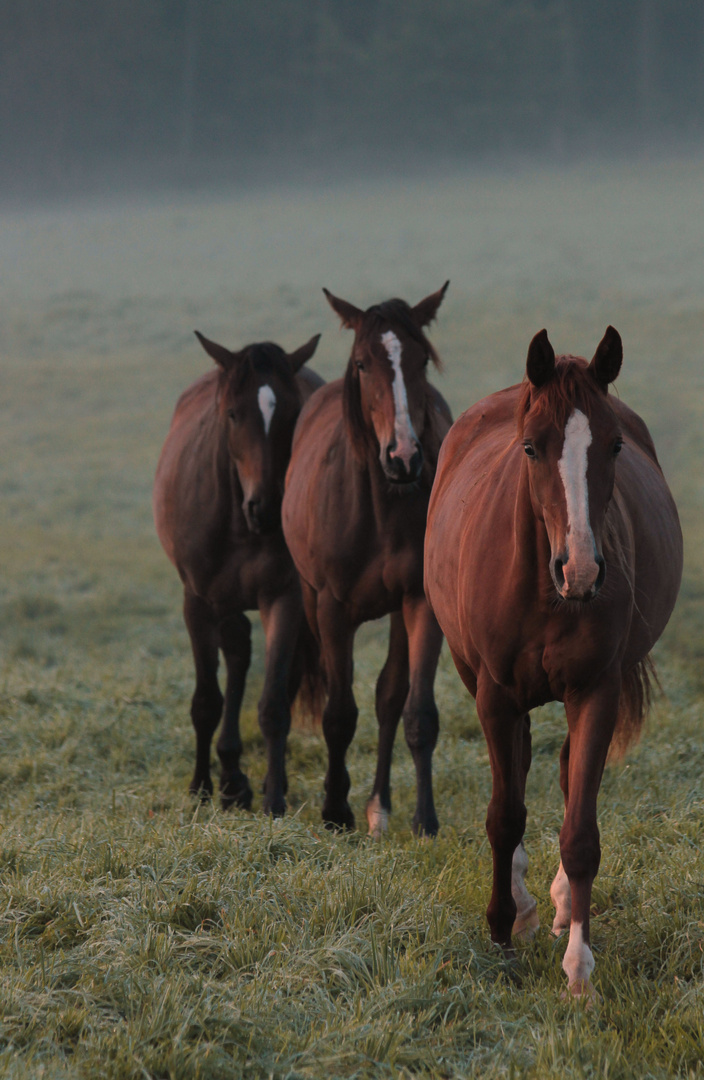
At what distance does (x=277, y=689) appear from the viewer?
6012 millimetres

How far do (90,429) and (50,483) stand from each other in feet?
8.72

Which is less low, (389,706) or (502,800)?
(502,800)

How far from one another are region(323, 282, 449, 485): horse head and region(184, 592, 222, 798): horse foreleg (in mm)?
1767

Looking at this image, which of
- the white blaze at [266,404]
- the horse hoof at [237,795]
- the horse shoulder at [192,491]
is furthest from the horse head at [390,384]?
the horse hoof at [237,795]

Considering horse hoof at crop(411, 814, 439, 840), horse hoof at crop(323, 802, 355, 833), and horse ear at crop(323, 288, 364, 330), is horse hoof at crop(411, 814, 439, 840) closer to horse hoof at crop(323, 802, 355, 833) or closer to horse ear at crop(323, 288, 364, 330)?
horse hoof at crop(323, 802, 355, 833)

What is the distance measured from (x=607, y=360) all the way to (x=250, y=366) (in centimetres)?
314

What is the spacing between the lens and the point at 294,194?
28094 millimetres

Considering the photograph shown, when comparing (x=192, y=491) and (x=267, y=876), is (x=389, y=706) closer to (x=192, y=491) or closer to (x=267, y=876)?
(x=192, y=491)

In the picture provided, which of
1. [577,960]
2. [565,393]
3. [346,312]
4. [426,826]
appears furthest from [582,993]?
[346,312]

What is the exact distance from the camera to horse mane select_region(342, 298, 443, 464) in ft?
16.9

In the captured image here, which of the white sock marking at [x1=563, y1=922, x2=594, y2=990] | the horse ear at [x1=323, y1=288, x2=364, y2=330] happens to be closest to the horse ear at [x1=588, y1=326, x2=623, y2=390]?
the white sock marking at [x1=563, y1=922, x2=594, y2=990]

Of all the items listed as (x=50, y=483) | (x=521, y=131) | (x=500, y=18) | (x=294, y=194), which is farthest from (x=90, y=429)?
(x=500, y=18)

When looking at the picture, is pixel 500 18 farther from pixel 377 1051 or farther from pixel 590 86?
pixel 377 1051

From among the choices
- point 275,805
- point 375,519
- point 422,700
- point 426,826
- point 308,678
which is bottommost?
point 275,805
